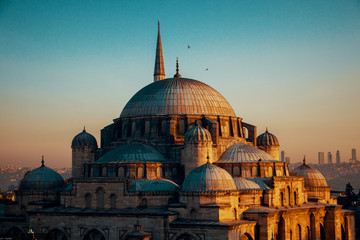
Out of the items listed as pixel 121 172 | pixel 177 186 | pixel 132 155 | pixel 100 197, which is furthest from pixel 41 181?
pixel 177 186

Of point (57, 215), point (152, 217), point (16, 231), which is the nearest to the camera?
point (152, 217)

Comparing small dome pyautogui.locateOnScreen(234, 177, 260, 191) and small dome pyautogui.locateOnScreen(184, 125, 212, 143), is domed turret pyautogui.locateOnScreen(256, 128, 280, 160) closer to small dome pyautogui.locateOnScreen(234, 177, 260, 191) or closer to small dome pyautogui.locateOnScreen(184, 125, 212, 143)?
small dome pyautogui.locateOnScreen(234, 177, 260, 191)

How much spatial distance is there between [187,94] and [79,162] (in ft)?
47.0

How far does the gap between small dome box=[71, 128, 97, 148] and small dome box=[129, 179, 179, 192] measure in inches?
444

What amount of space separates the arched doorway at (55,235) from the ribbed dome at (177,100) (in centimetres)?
1697

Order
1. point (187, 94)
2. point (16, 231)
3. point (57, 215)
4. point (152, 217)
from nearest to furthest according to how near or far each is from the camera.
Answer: point (152, 217) < point (57, 215) < point (16, 231) < point (187, 94)

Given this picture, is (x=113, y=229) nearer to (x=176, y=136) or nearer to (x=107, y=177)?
(x=107, y=177)

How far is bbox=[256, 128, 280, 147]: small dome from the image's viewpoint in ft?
250

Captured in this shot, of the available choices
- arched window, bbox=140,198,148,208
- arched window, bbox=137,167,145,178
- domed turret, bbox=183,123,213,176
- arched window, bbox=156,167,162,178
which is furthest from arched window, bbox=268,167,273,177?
arched window, bbox=140,198,148,208

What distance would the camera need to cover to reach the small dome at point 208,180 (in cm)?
5719

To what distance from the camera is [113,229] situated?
5966 centimetres

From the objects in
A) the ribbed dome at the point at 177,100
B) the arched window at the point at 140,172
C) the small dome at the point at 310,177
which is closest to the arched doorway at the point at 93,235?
the arched window at the point at 140,172

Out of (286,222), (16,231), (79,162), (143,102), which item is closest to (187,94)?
(143,102)

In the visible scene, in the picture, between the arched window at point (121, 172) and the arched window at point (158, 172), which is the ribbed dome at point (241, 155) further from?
the arched window at point (121, 172)
